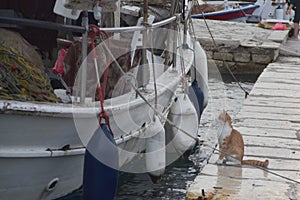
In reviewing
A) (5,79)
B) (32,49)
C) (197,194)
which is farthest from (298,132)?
(5,79)

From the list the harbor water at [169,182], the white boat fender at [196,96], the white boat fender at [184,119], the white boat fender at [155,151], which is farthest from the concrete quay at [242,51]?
the white boat fender at [155,151]

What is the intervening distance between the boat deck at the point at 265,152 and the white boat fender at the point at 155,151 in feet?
1.67

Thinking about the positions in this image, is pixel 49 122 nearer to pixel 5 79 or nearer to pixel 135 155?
pixel 5 79

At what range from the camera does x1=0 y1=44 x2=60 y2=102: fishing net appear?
195 inches

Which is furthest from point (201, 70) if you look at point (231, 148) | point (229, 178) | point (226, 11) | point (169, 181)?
point (226, 11)

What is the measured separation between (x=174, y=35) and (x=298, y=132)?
A: 1641 mm

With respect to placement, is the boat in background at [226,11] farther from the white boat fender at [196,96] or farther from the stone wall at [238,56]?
the white boat fender at [196,96]

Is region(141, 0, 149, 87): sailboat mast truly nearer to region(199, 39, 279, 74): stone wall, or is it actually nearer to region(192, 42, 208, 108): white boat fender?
region(192, 42, 208, 108): white boat fender

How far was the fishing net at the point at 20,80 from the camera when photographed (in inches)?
195

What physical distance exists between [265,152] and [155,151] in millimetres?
978

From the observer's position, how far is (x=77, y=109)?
511 cm

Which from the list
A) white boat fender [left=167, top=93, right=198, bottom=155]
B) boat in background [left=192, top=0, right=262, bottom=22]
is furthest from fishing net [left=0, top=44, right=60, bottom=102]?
boat in background [left=192, top=0, right=262, bottom=22]

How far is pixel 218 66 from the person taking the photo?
13938mm

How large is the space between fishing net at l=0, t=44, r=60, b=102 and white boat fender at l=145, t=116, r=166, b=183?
4.07ft
